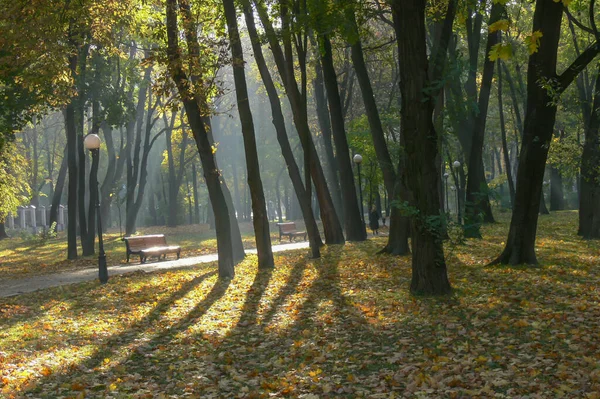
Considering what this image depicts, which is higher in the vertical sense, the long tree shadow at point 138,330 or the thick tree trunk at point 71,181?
the thick tree trunk at point 71,181

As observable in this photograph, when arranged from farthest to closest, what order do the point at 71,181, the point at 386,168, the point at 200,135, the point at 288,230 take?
the point at 288,230 < the point at 71,181 < the point at 386,168 < the point at 200,135

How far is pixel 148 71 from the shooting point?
3769 centimetres

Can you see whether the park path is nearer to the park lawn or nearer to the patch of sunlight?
the park lawn

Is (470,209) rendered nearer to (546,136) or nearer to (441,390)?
(546,136)

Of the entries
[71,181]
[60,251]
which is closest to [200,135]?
[71,181]

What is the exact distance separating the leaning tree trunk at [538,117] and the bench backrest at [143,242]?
47.5 ft

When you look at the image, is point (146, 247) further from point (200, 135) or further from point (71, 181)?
point (200, 135)

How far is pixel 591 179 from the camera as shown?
20.1 meters

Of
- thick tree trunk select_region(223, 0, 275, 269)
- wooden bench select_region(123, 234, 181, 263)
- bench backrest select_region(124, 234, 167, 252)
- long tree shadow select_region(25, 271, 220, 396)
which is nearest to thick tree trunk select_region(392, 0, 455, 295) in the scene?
long tree shadow select_region(25, 271, 220, 396)

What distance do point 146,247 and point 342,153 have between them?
298 inches

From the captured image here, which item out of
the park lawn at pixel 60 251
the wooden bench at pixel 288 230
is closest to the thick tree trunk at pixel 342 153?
the park lawn at pixel 60 251

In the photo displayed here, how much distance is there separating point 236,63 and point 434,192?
6.65 meters

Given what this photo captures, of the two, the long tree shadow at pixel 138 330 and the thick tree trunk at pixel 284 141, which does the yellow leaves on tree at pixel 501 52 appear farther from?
the thick tree trunk at pixel 284 141

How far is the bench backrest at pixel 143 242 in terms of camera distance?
24.5 metres
